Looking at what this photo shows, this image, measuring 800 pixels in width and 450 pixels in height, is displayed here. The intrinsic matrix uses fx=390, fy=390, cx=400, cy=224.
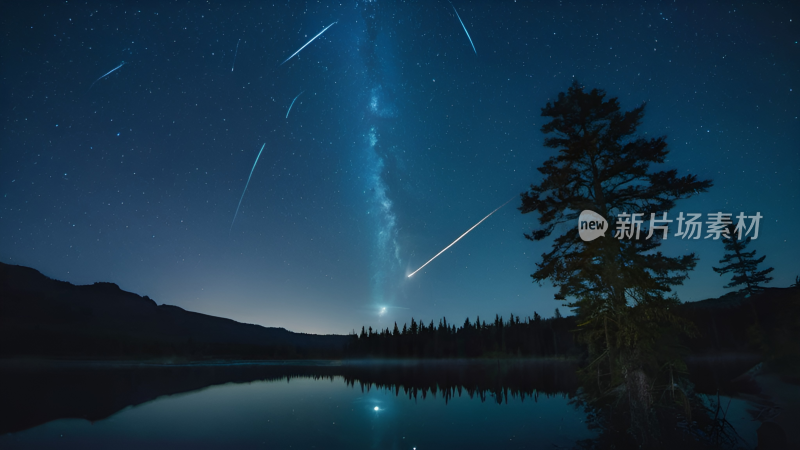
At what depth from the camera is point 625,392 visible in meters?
16.8

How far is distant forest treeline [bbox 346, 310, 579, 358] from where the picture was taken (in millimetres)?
135125

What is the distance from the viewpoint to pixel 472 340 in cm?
14988

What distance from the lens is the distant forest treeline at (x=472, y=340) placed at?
443ft

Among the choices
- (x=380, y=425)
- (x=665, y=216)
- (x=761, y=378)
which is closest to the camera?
(x=665, y=216)

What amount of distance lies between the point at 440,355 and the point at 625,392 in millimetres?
140926

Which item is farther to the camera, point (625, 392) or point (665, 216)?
point (665, 216)

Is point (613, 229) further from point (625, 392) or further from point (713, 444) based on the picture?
point (713, 444)

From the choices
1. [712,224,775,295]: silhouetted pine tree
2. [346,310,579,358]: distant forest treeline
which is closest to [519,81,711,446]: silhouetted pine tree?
[712,224,775,295]: silhouetted pine tree

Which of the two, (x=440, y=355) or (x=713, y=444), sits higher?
(x=713, y=444)

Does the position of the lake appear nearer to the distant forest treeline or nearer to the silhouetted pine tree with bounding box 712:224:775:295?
the silhouetted pine tree with bounding box 712:224:775:295

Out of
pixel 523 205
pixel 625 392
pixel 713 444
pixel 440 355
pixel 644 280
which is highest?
pixel 523 205

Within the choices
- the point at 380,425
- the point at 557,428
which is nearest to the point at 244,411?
the point at 380,425

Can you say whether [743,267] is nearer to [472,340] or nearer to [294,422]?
[294,422]

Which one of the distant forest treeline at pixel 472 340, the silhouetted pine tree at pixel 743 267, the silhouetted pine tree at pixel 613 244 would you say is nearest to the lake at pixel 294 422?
the silhouetted pine tree at pixel 613 244
